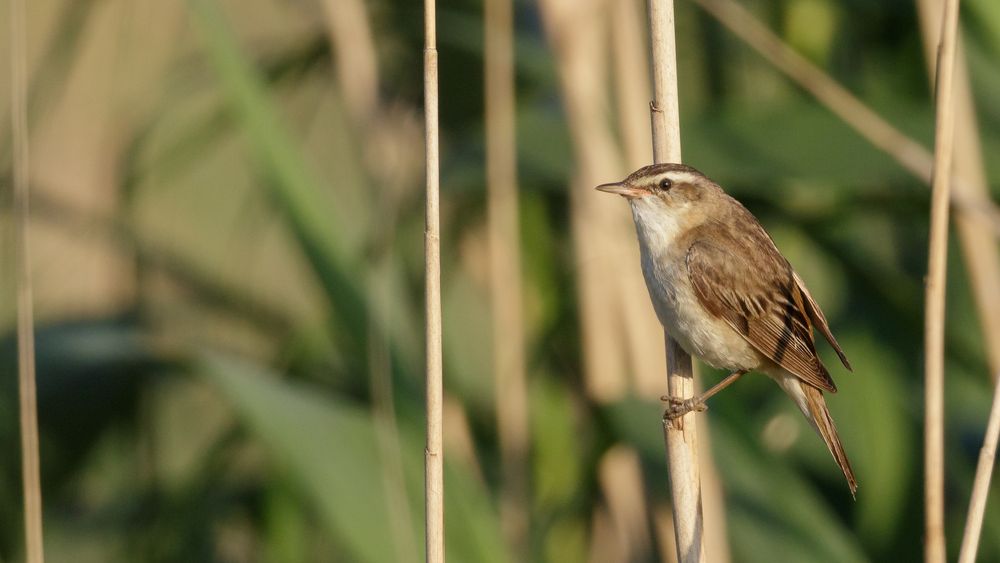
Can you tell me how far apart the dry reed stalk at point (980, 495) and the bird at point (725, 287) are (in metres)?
0.49

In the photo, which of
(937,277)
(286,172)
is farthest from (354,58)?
(937,277)

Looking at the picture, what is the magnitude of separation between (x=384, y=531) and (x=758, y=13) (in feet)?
7.44

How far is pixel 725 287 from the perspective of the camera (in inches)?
101

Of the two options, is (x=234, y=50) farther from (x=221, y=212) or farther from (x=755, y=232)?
(x=221, y=212)

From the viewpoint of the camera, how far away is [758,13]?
3.96 meters

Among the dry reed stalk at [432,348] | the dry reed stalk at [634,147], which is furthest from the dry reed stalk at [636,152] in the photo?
the dry reed stalk at [432,348]

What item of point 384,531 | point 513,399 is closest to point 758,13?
point 513,399

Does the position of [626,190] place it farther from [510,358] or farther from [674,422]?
[510,358]

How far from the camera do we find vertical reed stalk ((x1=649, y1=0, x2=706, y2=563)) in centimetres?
207

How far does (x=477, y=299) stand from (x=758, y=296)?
1.83 m

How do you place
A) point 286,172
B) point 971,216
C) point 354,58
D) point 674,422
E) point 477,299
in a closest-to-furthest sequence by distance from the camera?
point 674,422
point 286,172
point 971,216
point 354,58
point 477,299

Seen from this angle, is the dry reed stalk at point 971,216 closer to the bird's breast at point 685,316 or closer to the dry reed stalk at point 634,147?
the dry reed stalk at point 634,147

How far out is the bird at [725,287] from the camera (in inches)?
98.2

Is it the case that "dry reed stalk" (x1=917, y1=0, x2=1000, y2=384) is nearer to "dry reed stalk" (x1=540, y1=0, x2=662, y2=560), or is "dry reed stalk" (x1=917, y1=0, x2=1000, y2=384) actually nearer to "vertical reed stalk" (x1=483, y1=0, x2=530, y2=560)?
"dry reed stalk" (x1=540, y1=0, x2=662, y2=560)
